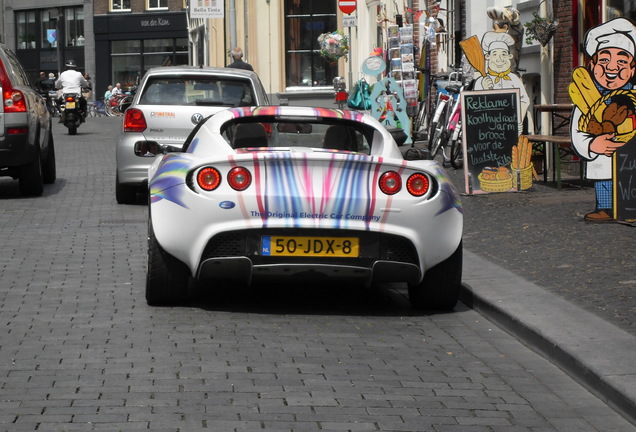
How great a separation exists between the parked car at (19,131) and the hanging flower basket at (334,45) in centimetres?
2136

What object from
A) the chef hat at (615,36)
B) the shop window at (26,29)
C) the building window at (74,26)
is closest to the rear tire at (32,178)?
the chef hat at (615,36)

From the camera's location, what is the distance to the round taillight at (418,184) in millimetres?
7656

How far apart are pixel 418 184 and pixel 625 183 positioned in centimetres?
451

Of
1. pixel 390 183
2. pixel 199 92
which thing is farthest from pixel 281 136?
pixel 199 92

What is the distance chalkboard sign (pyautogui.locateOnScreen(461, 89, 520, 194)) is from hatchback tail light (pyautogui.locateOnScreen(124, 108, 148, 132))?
144 inches

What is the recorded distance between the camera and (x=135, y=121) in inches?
558

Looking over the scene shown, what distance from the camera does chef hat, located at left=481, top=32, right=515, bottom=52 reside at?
1631 cm

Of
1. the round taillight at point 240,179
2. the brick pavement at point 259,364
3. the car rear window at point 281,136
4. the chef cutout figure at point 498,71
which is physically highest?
the chef cutout figure at point 498,71

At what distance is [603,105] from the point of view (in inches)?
487

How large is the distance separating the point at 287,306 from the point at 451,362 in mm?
1882

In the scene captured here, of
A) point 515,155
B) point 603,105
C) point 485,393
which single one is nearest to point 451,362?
point 485,393

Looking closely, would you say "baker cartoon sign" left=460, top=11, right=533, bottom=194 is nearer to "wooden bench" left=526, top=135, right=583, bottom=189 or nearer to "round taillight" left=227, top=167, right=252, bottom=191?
"wooden bench" left=526, top=135, right=583, bottom=189

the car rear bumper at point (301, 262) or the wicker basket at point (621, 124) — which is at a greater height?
the wicker basket at point (621, 124)

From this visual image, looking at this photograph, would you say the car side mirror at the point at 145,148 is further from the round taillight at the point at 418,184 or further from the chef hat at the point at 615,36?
the round taillight at the point at 418,184
